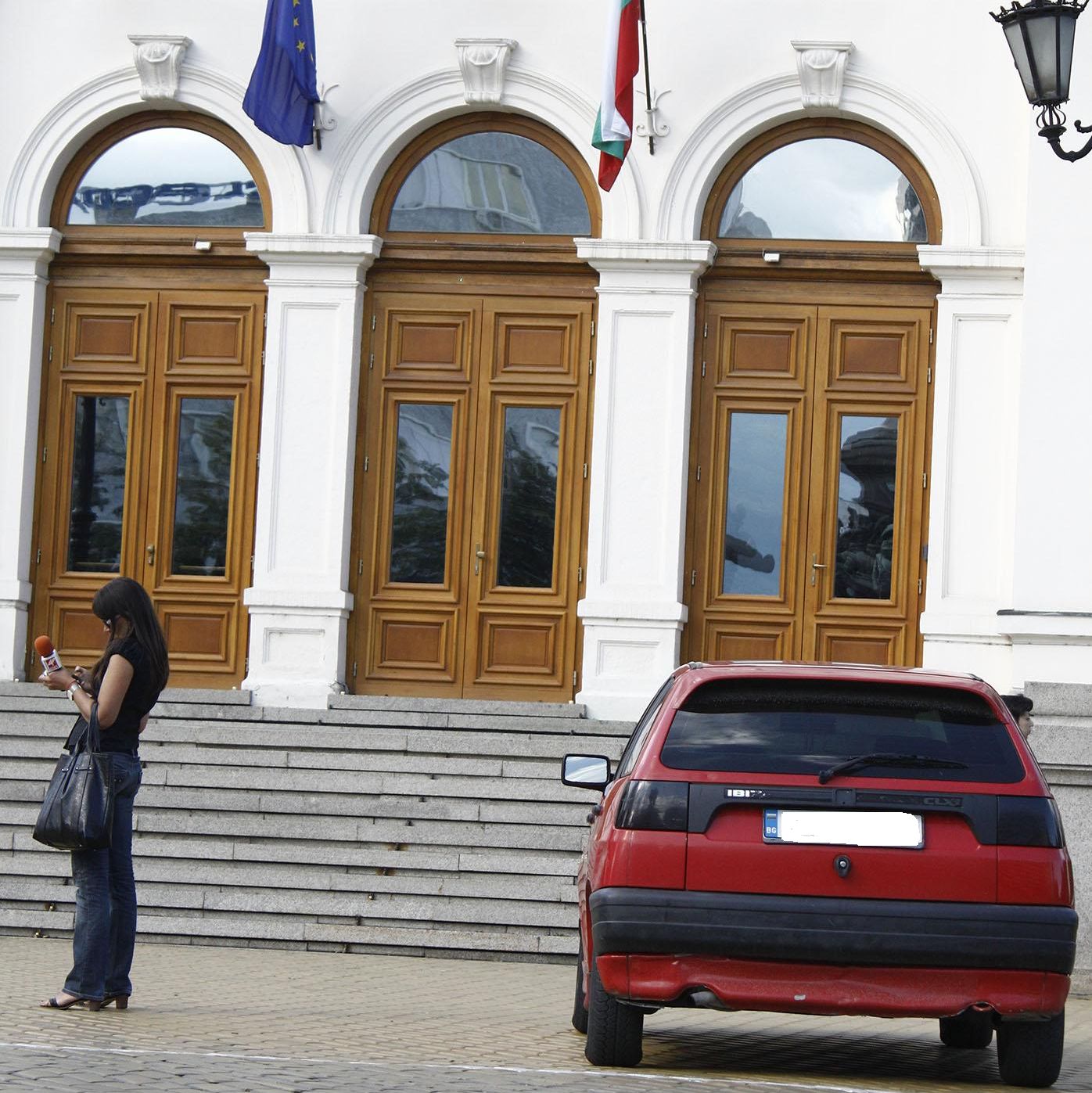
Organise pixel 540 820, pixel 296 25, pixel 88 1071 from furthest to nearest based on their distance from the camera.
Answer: pixel 296 25 < pixel 540 820 < pixel 88 1071

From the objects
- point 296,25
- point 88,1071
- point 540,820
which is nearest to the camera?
point 88,1071

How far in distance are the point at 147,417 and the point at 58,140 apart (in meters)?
2.34

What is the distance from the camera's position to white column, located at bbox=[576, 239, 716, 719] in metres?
15.6

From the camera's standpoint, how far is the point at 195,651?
1633 cm

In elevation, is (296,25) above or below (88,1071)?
above

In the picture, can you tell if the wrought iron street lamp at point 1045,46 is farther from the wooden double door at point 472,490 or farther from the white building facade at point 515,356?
the wooden double door at point 472,490

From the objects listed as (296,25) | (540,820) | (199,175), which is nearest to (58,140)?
(199,175)

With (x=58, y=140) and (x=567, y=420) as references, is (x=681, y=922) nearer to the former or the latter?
(x=567, y=420)

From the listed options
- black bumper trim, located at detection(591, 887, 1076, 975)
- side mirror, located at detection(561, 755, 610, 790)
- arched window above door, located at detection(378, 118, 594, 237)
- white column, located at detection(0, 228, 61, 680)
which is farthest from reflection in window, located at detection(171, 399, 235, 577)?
black bumper trim, located at detection(591, 887, 1076, 975)

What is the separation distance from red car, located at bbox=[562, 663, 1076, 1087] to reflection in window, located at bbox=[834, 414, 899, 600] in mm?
8590

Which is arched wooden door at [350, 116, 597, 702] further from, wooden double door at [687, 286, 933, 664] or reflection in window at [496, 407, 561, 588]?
wooden double door at [687, 286, 933, 664]

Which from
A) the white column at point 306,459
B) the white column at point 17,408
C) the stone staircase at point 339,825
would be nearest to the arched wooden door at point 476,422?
the white column at point 306,459

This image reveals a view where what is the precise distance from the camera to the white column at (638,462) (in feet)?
51.2

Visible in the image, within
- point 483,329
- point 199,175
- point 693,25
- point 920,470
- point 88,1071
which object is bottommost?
point 88,1071
